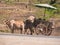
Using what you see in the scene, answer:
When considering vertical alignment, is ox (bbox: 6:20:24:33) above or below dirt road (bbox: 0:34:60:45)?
above

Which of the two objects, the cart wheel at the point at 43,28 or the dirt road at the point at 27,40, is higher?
the cart wheel at the point at 43,28

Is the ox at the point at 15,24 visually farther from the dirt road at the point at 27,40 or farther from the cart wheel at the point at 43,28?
A: the cart wheel at the point at 43,28

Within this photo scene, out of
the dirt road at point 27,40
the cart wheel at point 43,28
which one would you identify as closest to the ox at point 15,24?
the dirt road at point 27,40

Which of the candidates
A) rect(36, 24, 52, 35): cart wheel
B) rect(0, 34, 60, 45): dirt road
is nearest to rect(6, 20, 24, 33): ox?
rect(0, 34, 60, 45): dirt road

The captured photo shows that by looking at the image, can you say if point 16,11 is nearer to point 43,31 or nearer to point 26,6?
point 26,6

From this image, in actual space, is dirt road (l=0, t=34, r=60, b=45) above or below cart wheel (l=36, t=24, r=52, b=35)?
below

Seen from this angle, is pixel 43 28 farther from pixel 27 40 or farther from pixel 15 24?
pixel 15 24

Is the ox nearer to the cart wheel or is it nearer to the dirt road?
the dirt road

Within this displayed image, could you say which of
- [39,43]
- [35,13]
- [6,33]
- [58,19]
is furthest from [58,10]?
[6,33]

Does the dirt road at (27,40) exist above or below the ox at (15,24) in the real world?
below

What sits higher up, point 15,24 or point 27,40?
point 15,24

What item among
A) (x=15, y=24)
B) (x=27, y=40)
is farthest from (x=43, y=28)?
(x=15, y=24)

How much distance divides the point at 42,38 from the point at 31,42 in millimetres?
142

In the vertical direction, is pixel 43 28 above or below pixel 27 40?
above
